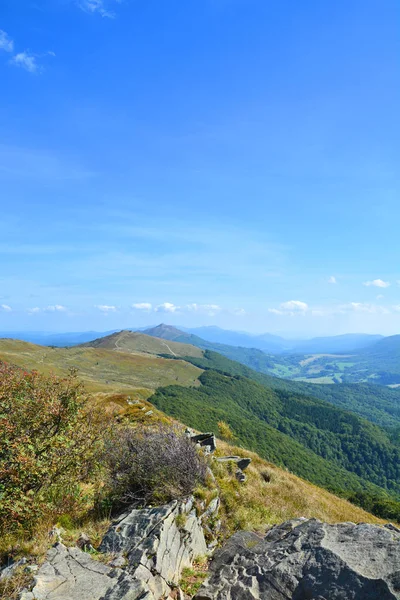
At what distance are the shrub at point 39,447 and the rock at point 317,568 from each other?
4.55 meters

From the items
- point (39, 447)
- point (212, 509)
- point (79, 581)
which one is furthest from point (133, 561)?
point (212, 509)

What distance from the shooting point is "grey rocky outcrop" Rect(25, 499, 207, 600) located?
6.23 meters

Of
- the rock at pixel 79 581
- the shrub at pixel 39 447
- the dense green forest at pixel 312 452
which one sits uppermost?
the shrub at pixel 39 447

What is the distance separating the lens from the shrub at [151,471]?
428 inches

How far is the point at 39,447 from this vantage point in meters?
8.75

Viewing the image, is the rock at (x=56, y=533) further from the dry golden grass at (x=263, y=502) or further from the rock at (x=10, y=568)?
the dry golden grass at (x=263, y=502)

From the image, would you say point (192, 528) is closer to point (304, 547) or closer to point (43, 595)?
point (304, 547)

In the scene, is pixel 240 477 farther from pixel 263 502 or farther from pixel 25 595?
pixel 25 595

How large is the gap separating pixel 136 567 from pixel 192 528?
2864mm

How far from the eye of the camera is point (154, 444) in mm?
12336

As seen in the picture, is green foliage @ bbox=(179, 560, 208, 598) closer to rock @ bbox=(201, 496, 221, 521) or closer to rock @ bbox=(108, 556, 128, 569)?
rock @ bbox=(108, 556, 128, 569)

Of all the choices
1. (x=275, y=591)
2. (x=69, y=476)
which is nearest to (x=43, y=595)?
(x=69, y=476)

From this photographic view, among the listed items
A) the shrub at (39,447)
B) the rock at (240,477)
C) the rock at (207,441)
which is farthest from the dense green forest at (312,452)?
the shrub at (39,447)

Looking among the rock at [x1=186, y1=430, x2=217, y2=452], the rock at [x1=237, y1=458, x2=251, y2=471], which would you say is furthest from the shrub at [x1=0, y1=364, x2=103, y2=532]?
the rock at [x1=237, y1=458, x2=251, y2=471]
